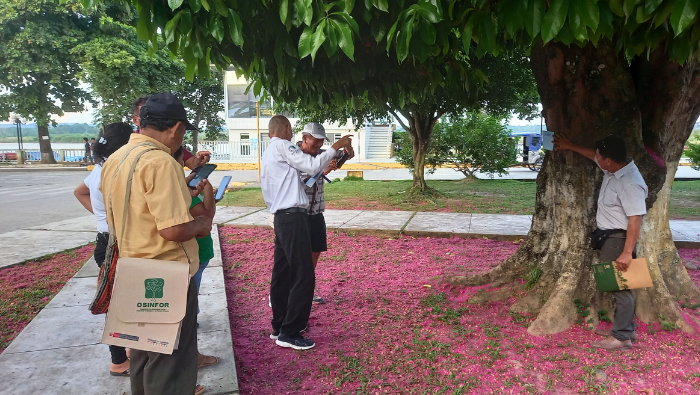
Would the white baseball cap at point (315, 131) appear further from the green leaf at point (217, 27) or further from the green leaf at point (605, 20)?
the green leaf at point (605, 20)

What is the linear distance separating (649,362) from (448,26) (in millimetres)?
2706

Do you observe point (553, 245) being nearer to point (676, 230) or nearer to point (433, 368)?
point (433, 368)

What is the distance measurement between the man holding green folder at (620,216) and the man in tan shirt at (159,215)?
2.80 meters

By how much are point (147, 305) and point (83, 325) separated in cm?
233

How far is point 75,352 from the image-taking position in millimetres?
3422

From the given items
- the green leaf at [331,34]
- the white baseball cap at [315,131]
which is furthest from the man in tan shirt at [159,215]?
the white baseball cap at [315,131]

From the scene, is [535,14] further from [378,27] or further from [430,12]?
[378,27]

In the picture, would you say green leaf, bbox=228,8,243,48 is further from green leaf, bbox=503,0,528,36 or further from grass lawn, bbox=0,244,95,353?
grass lawn, bbox=0,244,95,353

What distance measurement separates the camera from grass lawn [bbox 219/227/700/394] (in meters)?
3.08

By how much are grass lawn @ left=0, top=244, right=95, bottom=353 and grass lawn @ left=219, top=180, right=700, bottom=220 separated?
526 centimetres

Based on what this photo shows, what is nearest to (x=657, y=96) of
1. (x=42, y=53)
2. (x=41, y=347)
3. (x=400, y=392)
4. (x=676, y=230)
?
(x=400, y=392)

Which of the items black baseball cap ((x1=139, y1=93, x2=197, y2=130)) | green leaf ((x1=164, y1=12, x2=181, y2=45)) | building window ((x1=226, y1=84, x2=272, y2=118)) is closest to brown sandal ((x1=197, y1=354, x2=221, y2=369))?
black baseball cap ((x1=139, y1=93, x2=197, y2=130))

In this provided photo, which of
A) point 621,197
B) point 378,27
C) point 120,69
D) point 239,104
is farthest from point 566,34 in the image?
point 239,104

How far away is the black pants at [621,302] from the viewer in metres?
3.45
